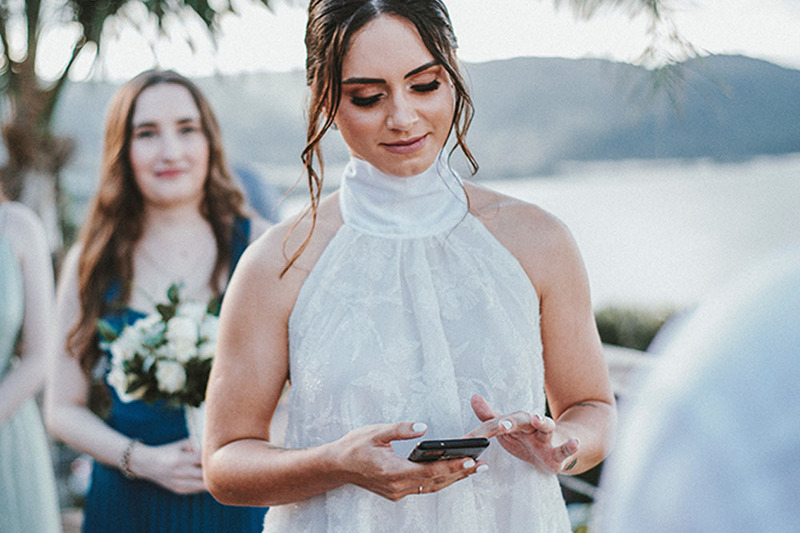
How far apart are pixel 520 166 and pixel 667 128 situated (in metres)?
0.93

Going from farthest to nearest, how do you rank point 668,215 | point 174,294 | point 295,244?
point 668,215 → point 174,294 → point 295,244

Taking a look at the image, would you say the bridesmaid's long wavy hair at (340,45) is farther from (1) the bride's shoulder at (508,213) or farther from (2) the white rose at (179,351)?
(2) the white rose at (179,351)

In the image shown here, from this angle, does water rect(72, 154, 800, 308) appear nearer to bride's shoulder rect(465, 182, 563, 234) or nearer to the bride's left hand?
bride's shoulder rect(465, 182, 563, 234)

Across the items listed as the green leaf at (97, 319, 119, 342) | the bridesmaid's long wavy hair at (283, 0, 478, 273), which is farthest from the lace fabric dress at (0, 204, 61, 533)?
the bridesmaid's long wavy hair at (283, 0, 478, 273)

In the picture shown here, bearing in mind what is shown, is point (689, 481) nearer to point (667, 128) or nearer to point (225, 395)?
point (225, 395)

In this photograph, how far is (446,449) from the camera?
5.24ft

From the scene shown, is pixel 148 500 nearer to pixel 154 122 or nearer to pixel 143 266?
pixel 143 266

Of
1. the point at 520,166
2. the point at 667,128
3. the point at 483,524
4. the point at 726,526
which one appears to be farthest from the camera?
the point at 520,166

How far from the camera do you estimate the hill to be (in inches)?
139

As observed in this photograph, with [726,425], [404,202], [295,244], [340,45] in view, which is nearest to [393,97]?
[340,45]

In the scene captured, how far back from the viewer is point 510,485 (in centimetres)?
189

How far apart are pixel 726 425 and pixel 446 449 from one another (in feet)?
3.49

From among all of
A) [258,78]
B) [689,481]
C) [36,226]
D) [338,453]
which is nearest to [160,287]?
[36,226]

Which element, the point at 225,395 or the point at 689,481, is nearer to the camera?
the point at 689,481
